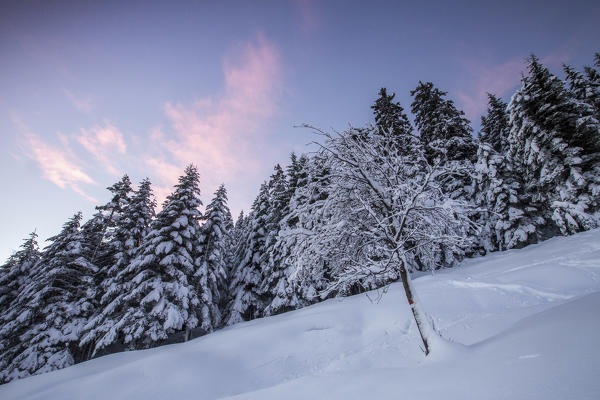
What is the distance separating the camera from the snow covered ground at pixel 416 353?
9.39ft

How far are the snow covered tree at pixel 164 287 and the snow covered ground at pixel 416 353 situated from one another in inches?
90.7

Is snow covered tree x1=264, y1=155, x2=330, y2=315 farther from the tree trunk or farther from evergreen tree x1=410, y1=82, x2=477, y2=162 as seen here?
evergreen tree x1=410, y1=82, x2=477, y2=162

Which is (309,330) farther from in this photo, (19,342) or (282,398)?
(19,342)

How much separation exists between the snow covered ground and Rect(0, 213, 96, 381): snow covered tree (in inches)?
234

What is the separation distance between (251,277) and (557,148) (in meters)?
23.6

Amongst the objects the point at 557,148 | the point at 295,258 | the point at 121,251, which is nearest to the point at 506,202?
the point at 557,148

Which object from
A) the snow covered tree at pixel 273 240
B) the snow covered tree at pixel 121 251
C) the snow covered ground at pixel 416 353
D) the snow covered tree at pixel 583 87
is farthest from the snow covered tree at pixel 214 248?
the snow covered tree at pixel 583 87

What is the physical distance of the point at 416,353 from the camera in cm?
711

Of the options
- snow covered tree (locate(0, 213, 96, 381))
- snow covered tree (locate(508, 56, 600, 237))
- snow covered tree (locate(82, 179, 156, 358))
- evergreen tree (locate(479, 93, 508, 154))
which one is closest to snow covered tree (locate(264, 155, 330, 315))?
snow covered tree (locate(82, 179, 156, 358))

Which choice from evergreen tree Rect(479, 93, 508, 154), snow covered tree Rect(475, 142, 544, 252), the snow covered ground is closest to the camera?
the snow covered ground

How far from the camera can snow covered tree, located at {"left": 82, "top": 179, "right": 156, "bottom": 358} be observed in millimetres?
14656

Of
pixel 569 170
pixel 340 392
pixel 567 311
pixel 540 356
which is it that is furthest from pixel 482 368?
pixel 569 170

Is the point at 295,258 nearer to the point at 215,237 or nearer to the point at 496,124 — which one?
the point at 215,237

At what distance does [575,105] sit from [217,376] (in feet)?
80.2
